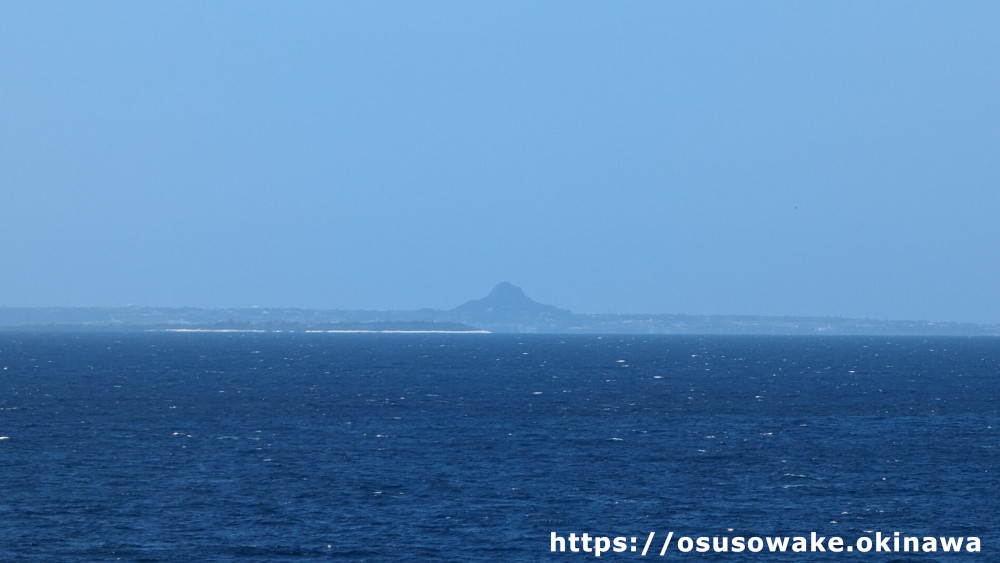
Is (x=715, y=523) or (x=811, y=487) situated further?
(x=811, y=487)

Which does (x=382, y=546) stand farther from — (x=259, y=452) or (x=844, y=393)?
(x=844, y=393)

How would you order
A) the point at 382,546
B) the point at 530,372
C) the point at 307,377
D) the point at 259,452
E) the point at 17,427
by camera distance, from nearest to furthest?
1. the point at 382,546
2. the point at 259,452
3. the point at 17,427
4. the point at 307,377
5. the point at 530,372

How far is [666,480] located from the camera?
73875 mm

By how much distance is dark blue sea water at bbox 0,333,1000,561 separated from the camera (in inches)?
2285

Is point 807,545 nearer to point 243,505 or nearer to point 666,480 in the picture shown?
point 666,480

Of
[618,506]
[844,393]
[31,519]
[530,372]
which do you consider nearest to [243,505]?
[31,519]

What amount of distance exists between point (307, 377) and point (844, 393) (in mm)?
75478

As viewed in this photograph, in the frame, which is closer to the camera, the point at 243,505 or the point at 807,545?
the point at 807,545

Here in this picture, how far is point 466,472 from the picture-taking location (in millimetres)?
76188

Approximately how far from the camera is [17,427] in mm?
100812

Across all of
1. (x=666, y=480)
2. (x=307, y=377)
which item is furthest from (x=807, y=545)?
(x=307, y=377)

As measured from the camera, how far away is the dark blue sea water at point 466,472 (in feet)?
190

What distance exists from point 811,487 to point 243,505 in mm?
32596

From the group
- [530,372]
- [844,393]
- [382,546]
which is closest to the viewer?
[382,546]
